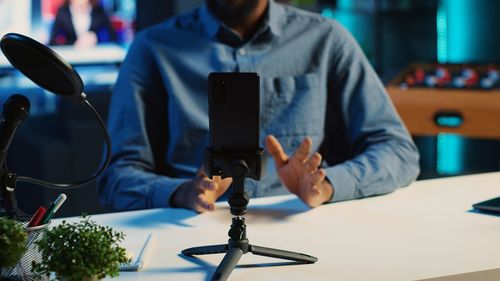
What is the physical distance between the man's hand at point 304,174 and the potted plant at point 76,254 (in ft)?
2.15

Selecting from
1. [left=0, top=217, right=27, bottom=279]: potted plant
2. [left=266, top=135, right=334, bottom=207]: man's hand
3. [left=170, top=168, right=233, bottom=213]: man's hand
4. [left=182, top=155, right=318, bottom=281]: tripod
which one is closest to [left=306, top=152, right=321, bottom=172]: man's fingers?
[left=266, top=135, right=334, bottom=207]: man's hand

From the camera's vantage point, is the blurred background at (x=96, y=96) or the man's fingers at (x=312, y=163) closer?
the man's fingers at (x=312, y=163)

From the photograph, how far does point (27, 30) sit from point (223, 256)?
240 centimetres

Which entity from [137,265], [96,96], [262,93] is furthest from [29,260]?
[96,96]

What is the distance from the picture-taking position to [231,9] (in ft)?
7.13

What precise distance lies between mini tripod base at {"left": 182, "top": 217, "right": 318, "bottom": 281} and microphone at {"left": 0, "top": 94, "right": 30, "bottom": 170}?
33 centimetres

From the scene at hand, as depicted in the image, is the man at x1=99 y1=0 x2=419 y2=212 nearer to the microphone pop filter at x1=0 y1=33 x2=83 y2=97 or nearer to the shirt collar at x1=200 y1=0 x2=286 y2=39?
the shirt collar at x1=200 y1=0 x2=286 y2=39

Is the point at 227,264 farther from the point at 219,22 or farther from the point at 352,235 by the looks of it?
the point at 219,22

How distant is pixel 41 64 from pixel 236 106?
1.00 ft

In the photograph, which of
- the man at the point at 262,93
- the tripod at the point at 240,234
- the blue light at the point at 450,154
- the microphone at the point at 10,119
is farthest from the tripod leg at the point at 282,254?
the blue light at the point at 450,154

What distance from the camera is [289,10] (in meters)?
2.29

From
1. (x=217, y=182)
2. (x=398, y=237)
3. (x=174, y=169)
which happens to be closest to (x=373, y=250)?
(x=398, y=237)

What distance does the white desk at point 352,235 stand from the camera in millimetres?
1281

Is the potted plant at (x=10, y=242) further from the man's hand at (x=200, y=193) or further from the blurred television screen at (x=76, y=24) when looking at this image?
the blurred television screen at (x=76, y=24)
